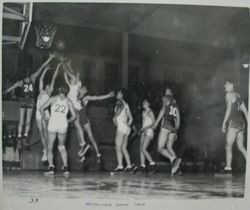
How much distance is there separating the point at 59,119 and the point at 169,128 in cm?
26

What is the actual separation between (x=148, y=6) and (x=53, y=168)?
0.43 m

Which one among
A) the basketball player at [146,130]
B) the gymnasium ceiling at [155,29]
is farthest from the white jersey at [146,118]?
the gymnasium ceiling at [155,29]

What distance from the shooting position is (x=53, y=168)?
0.85m

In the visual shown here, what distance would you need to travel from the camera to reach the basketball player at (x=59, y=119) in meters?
0.86

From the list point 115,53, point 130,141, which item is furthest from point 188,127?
point 115,53

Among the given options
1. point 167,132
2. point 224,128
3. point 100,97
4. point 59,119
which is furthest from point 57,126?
point 224,128

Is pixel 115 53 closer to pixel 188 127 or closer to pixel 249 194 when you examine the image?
pixel 188 127

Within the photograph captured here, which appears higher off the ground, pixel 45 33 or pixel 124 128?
pixel 45 33

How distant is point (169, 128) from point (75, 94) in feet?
0.76

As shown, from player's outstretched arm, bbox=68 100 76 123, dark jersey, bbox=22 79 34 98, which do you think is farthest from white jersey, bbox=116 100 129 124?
dark jersey, bbox=22 79 34 98

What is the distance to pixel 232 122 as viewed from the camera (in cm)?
87

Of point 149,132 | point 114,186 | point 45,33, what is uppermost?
point 45,33

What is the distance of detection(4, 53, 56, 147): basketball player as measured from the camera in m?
0.85

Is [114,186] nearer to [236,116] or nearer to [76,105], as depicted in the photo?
[76,105]
